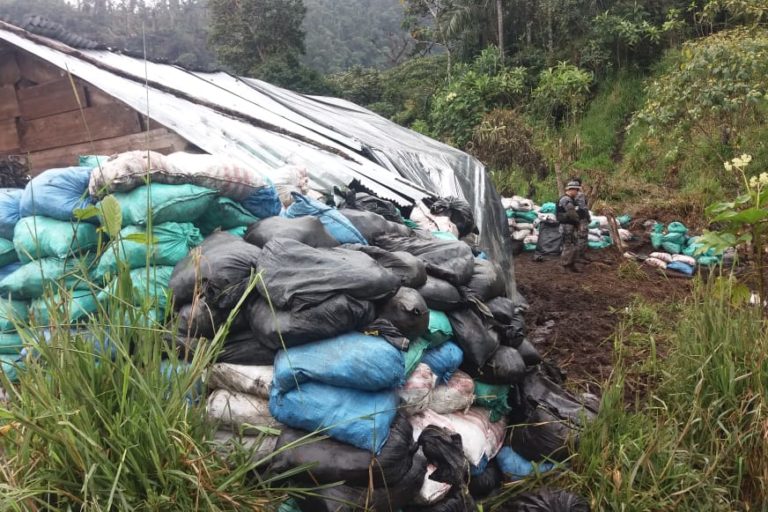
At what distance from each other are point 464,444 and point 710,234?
1478 millimetres

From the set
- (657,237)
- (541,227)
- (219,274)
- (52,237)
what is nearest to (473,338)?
(219,274)

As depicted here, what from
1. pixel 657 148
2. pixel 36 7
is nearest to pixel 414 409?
pixel 657 148

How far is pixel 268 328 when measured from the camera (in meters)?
1.95

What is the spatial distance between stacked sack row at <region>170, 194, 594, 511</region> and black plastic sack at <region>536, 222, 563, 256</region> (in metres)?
5.70

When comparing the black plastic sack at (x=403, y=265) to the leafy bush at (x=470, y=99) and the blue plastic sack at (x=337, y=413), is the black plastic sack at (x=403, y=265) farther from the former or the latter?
the leafy bush at (x=470, y=99)

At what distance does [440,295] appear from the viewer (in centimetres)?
250

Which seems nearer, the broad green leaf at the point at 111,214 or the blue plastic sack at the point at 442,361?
the broad green leaf at the point at 111,214

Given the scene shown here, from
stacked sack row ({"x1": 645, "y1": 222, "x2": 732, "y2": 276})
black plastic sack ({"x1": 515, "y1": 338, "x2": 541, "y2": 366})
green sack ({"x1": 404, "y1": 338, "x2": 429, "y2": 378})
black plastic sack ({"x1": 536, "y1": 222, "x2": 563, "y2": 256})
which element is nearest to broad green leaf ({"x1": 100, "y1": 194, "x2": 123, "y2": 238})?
green sack ({"x1": 404, "y1": 338, "x2": 429, "y2": 378})

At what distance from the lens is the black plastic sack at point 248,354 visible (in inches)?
79.8

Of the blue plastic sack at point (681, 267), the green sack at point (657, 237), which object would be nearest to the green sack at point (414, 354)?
the blue plastic sack at point (681, 267)

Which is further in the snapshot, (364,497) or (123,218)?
(123,218)

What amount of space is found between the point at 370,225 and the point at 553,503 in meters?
1.63

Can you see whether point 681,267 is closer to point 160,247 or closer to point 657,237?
point 657,237

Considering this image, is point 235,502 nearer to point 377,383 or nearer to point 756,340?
point 377,383
